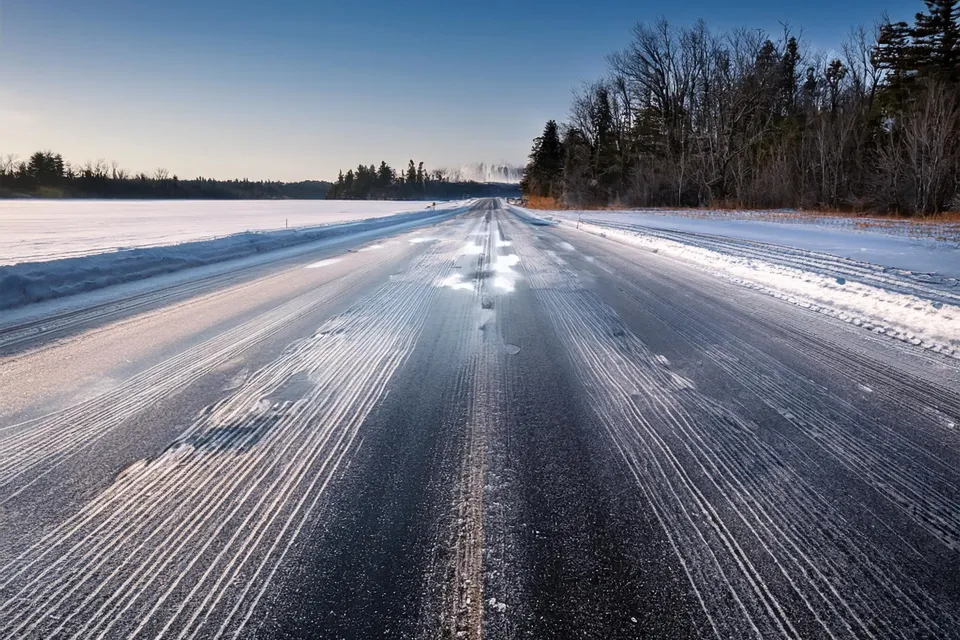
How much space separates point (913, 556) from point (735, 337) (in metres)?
2.98

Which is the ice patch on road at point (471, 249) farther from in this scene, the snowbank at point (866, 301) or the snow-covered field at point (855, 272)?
the snowbank at point (866, 301)

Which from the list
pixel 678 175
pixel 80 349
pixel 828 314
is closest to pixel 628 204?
pixel 678 175

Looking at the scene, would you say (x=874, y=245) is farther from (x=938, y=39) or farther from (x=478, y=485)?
(x=938, y=39)

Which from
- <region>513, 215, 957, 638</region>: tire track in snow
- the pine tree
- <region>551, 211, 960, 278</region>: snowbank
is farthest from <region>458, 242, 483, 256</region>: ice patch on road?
the pine tree

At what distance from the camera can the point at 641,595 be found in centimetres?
156

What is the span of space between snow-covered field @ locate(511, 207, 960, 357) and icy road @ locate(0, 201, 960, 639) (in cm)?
58

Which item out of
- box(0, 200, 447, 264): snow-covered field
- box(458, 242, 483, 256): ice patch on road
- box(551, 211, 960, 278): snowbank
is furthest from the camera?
box(0, 200, 447, 264): snow-covered field

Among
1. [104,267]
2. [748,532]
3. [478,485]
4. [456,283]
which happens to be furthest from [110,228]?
[748,532]

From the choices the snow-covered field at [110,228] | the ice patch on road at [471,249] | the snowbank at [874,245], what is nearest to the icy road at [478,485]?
the snowbank at [874,245]

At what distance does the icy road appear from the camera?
1516mm

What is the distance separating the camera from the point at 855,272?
6.61 m

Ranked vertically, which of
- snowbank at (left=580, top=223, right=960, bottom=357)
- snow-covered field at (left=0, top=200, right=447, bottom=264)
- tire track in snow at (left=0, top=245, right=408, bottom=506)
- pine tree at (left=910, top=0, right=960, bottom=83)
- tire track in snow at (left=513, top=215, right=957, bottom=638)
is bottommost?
tire track in snow at (left=513, top=215, right=957, bottom=638)

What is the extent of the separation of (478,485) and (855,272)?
700 centimetres

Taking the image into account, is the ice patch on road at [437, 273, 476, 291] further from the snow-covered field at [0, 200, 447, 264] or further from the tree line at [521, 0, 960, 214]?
the tree line at [521, 0, 960, 214]
